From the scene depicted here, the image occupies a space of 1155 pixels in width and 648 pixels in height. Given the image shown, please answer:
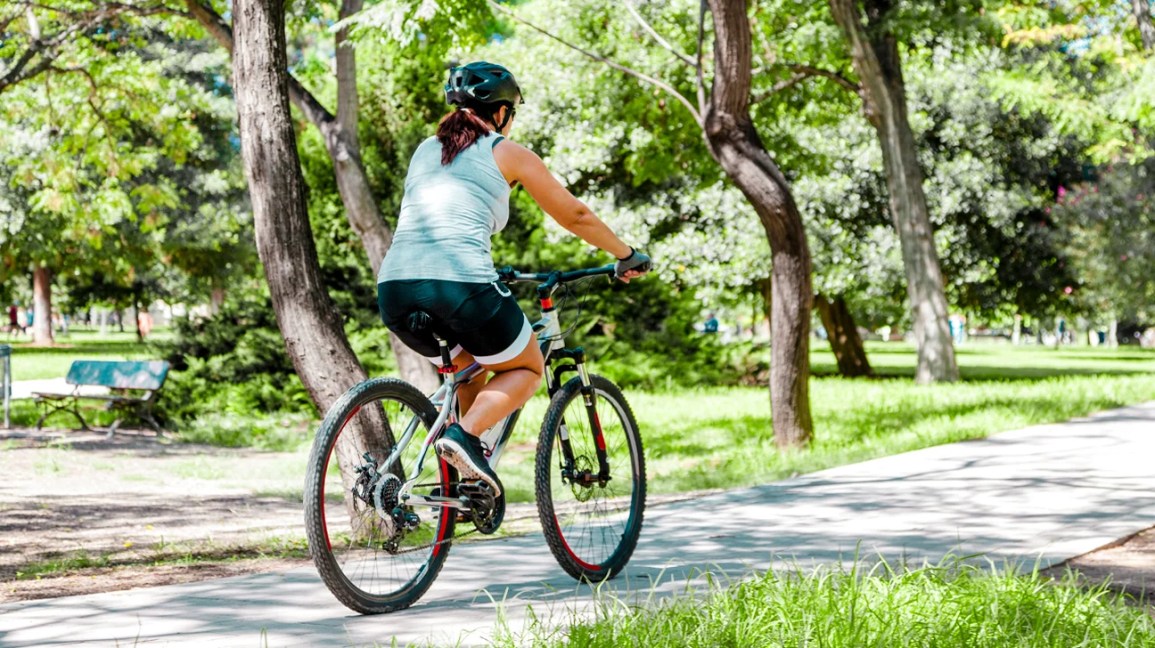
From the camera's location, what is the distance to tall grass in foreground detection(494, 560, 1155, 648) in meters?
3.78

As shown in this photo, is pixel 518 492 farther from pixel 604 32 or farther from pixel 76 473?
pixel 604 32

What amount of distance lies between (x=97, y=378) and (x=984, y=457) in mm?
11206

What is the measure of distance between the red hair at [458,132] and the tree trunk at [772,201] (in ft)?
20.3

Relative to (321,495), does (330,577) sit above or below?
below

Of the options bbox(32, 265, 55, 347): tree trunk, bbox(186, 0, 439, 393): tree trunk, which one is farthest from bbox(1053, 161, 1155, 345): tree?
bbox(32, 265, 55, 347): tree trunk

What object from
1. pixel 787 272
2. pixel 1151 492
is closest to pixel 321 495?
pixel 1151 492

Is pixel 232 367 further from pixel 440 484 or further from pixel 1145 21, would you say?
pixel 440 484

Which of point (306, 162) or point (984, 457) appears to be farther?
point (306, 162)

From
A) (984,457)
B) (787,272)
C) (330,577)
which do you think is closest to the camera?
(330,577)

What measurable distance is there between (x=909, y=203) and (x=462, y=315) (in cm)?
1601

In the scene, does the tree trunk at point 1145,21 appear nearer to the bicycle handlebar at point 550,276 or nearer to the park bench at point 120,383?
the park bench at point 120,383

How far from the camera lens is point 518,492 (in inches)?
402

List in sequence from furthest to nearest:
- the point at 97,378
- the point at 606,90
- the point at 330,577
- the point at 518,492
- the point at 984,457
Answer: the point at 606,90, the point at 97,378, the point at 518,492, the point at 984,457, the point at 330,577

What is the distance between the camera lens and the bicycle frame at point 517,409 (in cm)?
470
